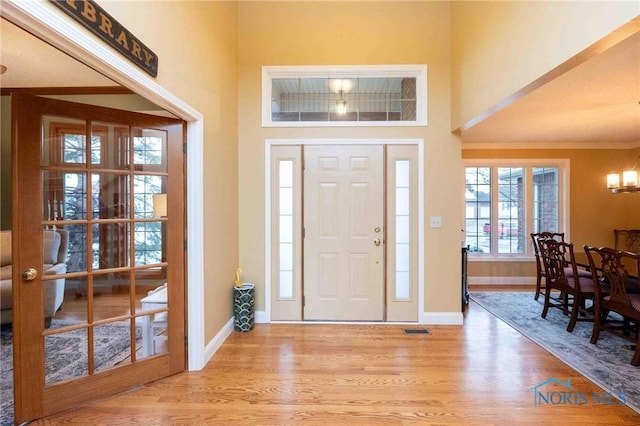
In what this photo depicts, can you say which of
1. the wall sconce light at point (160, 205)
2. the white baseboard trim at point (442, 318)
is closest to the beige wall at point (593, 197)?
the white baseboard trim at point (442, 318)

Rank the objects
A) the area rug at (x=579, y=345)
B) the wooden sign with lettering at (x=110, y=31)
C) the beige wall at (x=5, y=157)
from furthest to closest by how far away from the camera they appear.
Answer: the area rug at (x=579, y=345) < the beige wall at (x=5, y=157) < the wooden sign with lettering at (x=110, y=31)

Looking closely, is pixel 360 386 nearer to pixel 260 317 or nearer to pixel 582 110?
pixel 260 317

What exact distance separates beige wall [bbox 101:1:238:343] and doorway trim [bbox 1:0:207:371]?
12 cm

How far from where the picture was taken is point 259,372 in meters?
2.48

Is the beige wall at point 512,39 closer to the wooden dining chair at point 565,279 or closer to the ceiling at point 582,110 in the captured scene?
the ceiling at point 582,110

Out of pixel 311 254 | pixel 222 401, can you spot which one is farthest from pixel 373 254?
pixel 222 401

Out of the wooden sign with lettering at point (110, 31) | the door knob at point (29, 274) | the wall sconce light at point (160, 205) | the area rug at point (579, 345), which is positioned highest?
the wooden sign with lettering at point (110, 31)

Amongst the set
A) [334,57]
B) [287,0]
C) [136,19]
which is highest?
[287,0]

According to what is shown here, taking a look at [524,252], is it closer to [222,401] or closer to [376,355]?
[376,355]

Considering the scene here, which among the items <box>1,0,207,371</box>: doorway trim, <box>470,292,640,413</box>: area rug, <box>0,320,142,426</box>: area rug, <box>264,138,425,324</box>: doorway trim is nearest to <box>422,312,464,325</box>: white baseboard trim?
<box>264,138,425,324</box>: doorway trim

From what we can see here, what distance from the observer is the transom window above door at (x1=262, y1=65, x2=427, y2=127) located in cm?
348

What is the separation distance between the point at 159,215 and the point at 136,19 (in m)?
1.32

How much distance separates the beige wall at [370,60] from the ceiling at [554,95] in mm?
576

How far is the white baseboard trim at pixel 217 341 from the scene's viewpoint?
2.66 meters
